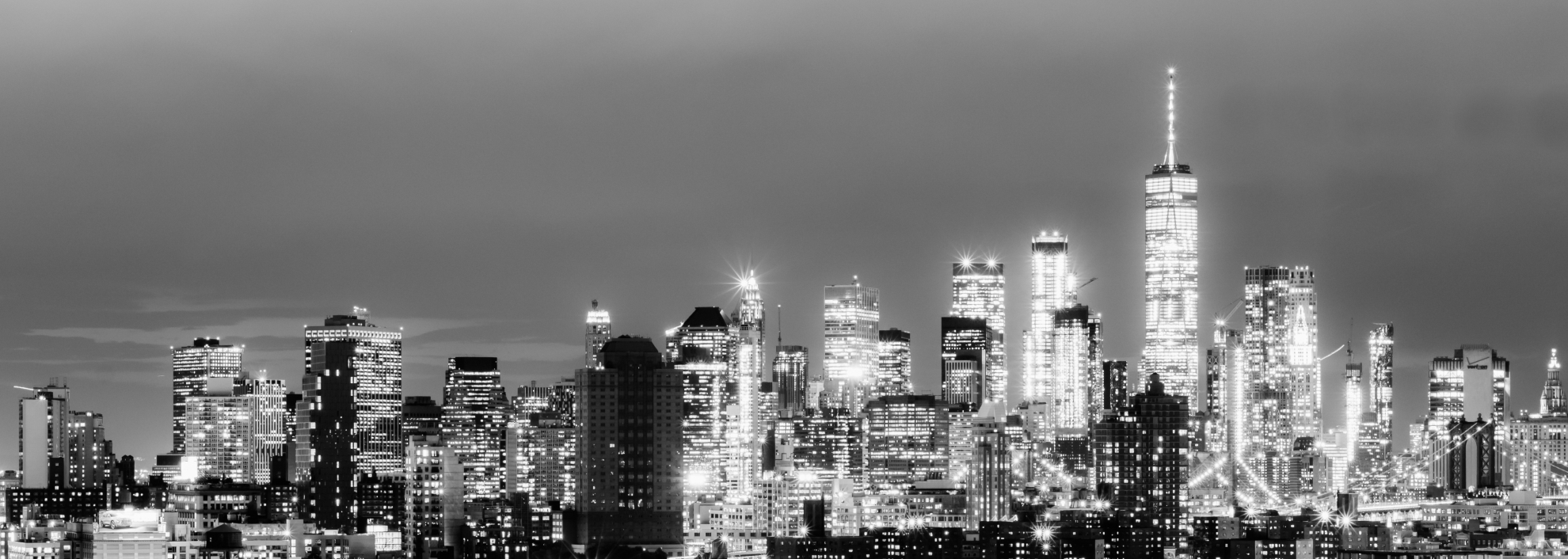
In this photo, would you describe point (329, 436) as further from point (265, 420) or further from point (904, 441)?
point (904, 441)

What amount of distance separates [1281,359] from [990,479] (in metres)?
35.5

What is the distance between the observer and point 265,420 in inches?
3541

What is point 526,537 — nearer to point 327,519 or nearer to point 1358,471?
point 327,519

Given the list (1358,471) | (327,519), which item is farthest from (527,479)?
(1358,471)

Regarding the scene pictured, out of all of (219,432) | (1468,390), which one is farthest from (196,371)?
(1468,390)

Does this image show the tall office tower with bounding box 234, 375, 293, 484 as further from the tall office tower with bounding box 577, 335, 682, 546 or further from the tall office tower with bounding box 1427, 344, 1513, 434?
the tall office tower with bounding box 1427, 344, 1513, 434

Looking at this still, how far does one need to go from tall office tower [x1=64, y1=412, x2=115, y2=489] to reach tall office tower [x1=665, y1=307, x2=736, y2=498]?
17.3 metres

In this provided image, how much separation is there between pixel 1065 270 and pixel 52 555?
2450 inches

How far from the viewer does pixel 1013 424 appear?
95.8 meters

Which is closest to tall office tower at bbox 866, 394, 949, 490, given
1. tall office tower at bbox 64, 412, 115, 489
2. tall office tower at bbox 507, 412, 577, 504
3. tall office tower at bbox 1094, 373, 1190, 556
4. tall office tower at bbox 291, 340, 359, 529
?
tall office tower at bbox 1094, 373, 1190, 556

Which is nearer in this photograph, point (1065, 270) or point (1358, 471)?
point (1358, 471)

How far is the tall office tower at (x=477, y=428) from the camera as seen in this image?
75188 mm

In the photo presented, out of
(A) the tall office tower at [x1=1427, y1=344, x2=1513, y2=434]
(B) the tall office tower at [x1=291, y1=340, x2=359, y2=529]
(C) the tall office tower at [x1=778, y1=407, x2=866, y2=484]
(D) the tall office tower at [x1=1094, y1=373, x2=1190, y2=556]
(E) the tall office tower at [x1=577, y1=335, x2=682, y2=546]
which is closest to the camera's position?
(E) the tall office tower at [x1=577, y1=335, x2=682, y2=546]

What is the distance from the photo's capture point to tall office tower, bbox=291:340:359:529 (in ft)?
242
